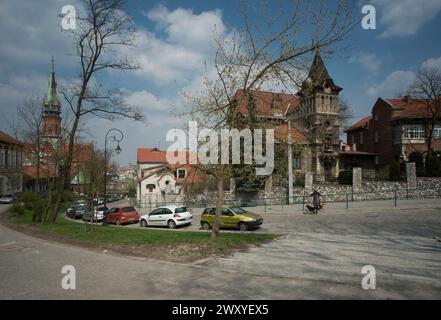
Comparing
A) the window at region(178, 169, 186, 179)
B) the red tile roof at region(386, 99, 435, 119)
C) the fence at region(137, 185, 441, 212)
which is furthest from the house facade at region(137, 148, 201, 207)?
the red tile roof at region(386, 99, 435, 119)

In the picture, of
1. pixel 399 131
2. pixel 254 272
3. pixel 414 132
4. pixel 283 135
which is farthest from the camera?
pixel 399 131

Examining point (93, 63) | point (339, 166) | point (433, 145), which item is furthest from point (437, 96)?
point (93, 63)

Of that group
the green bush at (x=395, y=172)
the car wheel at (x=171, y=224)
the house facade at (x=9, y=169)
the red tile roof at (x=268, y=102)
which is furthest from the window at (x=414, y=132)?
the house facade at (x=9, y=169)

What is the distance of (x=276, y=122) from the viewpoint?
1158cm

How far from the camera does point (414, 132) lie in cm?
4309

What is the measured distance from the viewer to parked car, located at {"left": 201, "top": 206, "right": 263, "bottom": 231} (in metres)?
18.0

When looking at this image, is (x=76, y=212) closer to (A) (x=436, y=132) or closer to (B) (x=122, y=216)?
(B) (x=122, y=216)

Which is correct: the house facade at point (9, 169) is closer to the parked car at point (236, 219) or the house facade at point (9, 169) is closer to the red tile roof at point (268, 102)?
the parked car at point (236, 219)

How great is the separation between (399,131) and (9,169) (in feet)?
209

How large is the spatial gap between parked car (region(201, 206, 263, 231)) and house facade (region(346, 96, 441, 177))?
2767cm

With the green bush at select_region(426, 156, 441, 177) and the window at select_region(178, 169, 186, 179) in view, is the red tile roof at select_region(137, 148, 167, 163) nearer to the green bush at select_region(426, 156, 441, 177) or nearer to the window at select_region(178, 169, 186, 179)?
the green bush at select_region(426, 156, 441, 177)

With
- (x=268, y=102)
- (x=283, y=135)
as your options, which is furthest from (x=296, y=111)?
(x=283, y=135)

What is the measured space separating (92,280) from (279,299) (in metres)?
4.20

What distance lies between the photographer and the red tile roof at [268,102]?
37.4 feet
